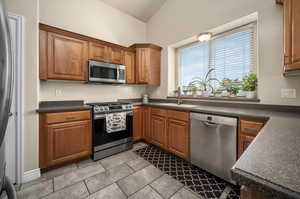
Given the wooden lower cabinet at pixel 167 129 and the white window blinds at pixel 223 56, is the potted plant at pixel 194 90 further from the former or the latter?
the wooden lower cabinet at pixel 167 129

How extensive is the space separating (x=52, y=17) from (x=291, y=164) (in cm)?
333

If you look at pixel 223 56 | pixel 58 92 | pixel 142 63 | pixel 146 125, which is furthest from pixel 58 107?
pixel 223 56

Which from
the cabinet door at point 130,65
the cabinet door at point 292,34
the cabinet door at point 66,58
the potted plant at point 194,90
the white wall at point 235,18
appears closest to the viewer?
the cabinet door at point 292,34

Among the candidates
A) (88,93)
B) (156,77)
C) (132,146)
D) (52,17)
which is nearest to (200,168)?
(132,146)

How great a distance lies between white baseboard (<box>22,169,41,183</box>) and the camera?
1647 mm

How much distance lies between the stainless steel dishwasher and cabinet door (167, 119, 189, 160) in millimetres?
111

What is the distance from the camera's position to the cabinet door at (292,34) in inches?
47.9

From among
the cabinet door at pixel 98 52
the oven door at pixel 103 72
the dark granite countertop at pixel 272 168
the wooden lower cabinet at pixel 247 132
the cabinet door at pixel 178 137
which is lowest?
the cabinet door at pixel 178 137

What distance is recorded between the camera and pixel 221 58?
248 cm

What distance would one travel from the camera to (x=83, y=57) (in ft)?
7.72

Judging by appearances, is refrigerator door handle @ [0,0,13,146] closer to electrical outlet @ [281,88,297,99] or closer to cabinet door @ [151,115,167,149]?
cabinet door @ [151,115,167,149]

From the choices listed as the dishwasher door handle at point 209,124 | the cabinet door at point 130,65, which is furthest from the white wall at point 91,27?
the dishwasher door handle at point 209,124

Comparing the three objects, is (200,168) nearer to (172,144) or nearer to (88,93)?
(172,144)

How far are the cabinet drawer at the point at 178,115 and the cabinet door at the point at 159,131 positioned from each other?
0.67ft
